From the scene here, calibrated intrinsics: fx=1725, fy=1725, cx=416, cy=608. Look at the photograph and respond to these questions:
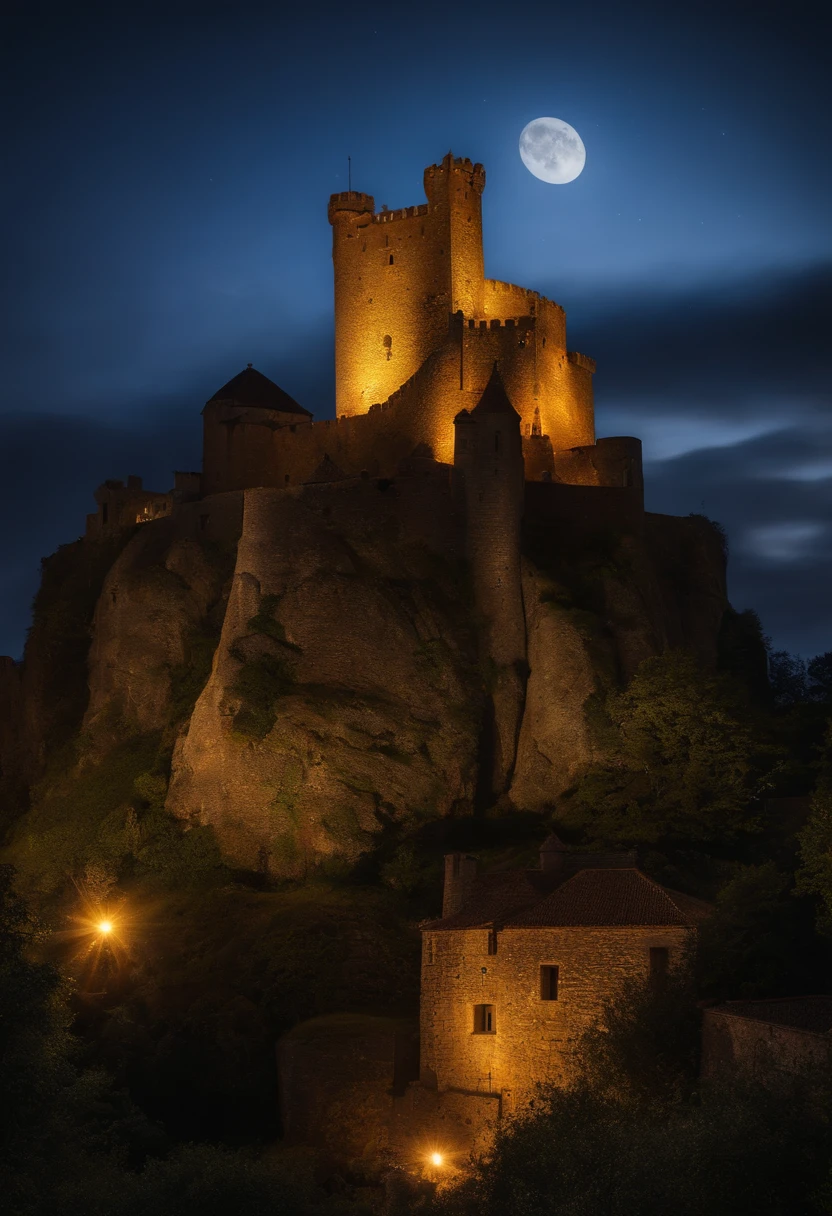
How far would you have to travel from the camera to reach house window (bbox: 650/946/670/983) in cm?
3969

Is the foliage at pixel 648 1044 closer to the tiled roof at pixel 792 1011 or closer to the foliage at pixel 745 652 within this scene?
the tiled roof at pixel 792 1011

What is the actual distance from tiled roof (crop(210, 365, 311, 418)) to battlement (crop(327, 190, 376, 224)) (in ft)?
25.4

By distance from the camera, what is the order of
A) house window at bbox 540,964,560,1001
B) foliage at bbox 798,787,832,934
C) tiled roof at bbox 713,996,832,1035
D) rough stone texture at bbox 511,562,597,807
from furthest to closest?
rough stone texture at bbox 511,562,597,807
house window at bbox 540,964,560,1001
foliage at bbox 798,787,832,934
tiled roof at bbox 713,996,832,1035

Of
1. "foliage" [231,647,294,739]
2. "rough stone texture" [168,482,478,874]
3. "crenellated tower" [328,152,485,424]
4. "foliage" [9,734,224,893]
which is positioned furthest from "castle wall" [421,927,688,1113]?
"crenellated tower" [328,152,485,424]

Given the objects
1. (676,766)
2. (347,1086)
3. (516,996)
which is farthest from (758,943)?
(676,766)

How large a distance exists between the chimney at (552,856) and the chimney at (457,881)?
2065 millimetres

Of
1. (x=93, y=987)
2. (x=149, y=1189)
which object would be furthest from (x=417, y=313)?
(x=149, y=1189)

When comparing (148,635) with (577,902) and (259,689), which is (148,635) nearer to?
(259,689)

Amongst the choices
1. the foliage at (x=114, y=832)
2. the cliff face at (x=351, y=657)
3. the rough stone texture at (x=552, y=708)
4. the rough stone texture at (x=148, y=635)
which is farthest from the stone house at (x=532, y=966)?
the rough stone texture at (x=148, y=635)

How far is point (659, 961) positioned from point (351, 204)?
4469 cm

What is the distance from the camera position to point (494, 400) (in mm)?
62375

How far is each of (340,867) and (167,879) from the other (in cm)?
599

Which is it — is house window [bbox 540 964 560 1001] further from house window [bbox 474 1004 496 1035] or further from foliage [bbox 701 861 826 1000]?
foliage [bbox 701 861 826 1000]

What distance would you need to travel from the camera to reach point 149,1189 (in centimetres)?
3419
